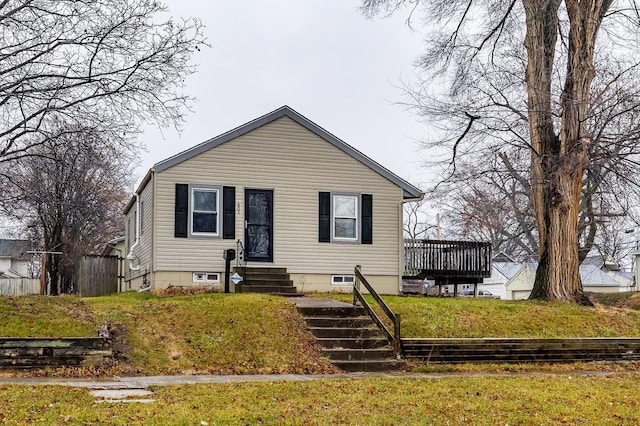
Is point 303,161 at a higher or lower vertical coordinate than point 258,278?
higher

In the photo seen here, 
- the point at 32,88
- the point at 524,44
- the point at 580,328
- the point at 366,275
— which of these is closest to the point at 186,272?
the point at 366,275

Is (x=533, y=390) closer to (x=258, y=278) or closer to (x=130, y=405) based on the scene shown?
(x=130, y=405)

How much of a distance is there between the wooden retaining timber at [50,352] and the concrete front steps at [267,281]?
25.0 feet

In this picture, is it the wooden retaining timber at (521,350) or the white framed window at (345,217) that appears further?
the white framed window at (345,217)

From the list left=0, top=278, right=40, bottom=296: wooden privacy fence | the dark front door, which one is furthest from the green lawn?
left=0, top=278, right=40, bottom=296: wooden privacy fence

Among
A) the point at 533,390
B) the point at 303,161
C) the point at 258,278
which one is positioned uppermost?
the point at 303,161

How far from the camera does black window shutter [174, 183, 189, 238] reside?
20766mm

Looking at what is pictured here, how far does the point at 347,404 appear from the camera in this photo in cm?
969

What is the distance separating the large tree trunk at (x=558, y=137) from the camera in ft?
67.6

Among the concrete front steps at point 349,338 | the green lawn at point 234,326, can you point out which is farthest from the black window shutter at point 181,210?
the concrete front steps at point 349,338

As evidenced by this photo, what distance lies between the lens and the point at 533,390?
11094 mm

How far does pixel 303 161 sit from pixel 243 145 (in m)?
1.84

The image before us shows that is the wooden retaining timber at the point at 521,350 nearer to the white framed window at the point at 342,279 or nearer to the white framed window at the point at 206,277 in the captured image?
the white framed window at the point at 342,279

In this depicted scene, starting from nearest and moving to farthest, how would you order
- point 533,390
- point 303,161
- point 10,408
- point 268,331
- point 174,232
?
point 10,408 < point 533,390 < point 268,331 < point 174,232 < point 303,161
